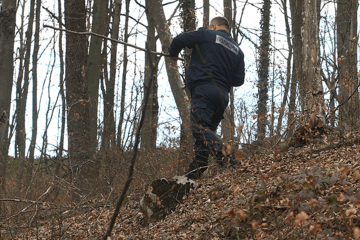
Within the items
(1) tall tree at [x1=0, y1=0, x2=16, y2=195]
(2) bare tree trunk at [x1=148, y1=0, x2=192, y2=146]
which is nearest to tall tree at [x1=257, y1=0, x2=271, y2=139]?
(2) bare tree trunk at [x1=148, y1=0, x2=192, y2=146]

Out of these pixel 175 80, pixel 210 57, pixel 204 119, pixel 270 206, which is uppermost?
pixel 175 80

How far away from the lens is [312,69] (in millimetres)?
5016

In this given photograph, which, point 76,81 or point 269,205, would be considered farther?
point 76,81

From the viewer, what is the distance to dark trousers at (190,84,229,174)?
15.0 feet

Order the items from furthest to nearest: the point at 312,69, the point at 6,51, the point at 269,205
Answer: the point at 6,51, the point at 312,69, the point at 269,205

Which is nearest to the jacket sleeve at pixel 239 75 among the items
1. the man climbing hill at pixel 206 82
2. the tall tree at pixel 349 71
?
the man climbing hill at pixel 206 82

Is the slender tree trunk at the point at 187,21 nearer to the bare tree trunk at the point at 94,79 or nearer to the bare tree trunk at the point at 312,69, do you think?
the bare tree trunk at the point at 94,79

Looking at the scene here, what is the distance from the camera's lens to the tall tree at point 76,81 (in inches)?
288

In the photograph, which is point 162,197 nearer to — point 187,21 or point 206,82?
point 206,82

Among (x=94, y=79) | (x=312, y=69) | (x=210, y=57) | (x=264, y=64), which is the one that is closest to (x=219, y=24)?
(x=210, y=57)

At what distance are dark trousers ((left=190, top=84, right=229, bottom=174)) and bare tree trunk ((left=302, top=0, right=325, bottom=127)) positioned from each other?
3.99ft

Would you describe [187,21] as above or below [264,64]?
below

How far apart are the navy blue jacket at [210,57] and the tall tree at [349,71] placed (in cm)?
149

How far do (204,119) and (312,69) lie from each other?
1.80 metres
